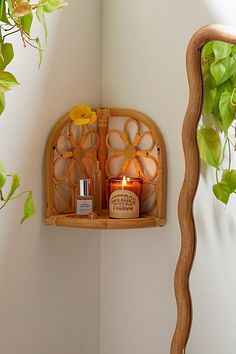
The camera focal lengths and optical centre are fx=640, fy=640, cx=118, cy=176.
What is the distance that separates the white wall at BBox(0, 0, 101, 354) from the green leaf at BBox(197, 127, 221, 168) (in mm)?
366

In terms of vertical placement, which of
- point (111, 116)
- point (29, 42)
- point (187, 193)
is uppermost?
point (29, 42)

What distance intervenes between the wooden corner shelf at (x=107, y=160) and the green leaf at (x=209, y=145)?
0.51 feet

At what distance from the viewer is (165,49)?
1.50 m

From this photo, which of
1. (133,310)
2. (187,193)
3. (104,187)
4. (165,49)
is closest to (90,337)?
(133,310)

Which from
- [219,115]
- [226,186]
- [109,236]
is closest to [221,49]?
[219,115]

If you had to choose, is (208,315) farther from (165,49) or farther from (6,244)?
(165,49)

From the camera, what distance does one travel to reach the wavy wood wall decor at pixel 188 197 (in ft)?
4.45

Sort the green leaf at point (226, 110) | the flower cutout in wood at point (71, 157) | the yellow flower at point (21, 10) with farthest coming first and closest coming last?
the flower cutout in wood at point (71, 157) < the green leaf at point (226, 110) < the yellow flower at point (21, 10)

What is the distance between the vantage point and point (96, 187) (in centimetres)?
154

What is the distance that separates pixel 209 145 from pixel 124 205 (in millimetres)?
256

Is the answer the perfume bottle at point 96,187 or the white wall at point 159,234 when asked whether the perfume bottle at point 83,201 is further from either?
the white wall at point 159,234

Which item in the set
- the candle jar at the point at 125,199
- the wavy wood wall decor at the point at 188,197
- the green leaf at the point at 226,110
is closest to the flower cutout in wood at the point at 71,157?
the candle jar at the point at 125,199

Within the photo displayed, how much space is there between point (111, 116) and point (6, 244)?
0.42 meters

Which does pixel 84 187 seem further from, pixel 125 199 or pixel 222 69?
pixel 222 69
